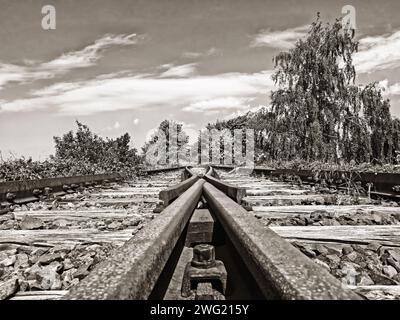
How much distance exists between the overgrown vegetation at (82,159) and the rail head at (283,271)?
6072 mm

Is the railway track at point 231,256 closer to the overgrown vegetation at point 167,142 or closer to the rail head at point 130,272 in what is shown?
the rail head at point 130,272

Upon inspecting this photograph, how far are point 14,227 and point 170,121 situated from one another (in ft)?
229

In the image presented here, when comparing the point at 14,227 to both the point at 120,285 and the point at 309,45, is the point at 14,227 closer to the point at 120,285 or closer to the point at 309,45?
the point at 120,285

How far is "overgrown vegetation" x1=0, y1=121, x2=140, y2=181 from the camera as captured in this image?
24.4 feet

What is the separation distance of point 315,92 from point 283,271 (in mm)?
12242

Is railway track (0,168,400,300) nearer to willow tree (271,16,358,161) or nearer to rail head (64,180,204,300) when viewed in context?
rail head (64,180,204,300)

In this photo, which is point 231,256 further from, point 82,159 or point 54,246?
point 82,159

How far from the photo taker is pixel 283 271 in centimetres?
86

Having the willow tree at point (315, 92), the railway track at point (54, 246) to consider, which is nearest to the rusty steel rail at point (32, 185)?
the railway track at point (54, 246)

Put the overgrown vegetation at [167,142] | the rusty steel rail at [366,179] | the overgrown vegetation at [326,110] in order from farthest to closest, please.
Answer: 1. the overgrown vegetation at [167,142]
2. the overgrown vegetation at [326,110]
3. the rusty steel rail at [366,179]

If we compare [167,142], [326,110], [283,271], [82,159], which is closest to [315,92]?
[326,110]

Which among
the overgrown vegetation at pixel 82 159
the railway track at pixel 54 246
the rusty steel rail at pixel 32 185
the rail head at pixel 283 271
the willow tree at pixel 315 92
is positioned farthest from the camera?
the willow tree at pixel 315 92

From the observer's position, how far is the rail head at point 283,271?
0.75 meters
